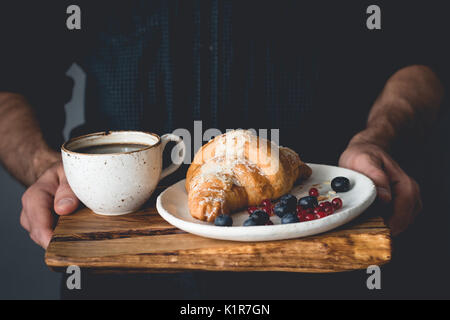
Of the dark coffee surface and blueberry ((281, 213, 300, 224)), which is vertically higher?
the dark coffee surface

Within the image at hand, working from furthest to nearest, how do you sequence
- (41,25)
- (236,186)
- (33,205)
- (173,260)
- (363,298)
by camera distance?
(41,25)
(363,298)
(33,205)
(236,186)
(173,260)

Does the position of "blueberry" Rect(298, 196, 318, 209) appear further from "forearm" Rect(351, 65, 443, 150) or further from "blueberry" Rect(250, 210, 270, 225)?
"forearm" Rect(351, 65, 443, 150)

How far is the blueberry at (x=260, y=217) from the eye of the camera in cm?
80

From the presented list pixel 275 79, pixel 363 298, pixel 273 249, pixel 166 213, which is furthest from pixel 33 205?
pixel 363 298

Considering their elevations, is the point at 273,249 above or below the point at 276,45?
below

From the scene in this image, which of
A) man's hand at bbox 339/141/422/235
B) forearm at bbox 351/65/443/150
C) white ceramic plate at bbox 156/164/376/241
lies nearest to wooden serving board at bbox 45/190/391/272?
white ceramic plate at bbox 156/164/376/241

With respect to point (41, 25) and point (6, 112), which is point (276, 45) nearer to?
point (41, 25)

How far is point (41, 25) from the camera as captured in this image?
1.42 meters

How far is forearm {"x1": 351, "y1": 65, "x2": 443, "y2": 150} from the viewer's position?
1.41 meters

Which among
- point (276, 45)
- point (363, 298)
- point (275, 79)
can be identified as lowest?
point (363, 298)

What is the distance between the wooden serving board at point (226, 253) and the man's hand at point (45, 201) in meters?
0.19

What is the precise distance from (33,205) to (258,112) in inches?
27.8

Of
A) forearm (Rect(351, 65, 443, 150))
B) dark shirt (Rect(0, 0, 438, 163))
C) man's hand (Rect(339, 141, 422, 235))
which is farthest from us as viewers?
forearm (Rect(351, 65, 443, 150))

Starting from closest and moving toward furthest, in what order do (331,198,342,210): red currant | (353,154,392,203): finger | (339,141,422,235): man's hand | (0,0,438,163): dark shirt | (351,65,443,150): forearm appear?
(331,198,342,210): red currant, (353,154,392,203): finger, (339,141,422,235): man's hand, (0,0,438,163): dark shirt, (351,65,443,150): forearm
